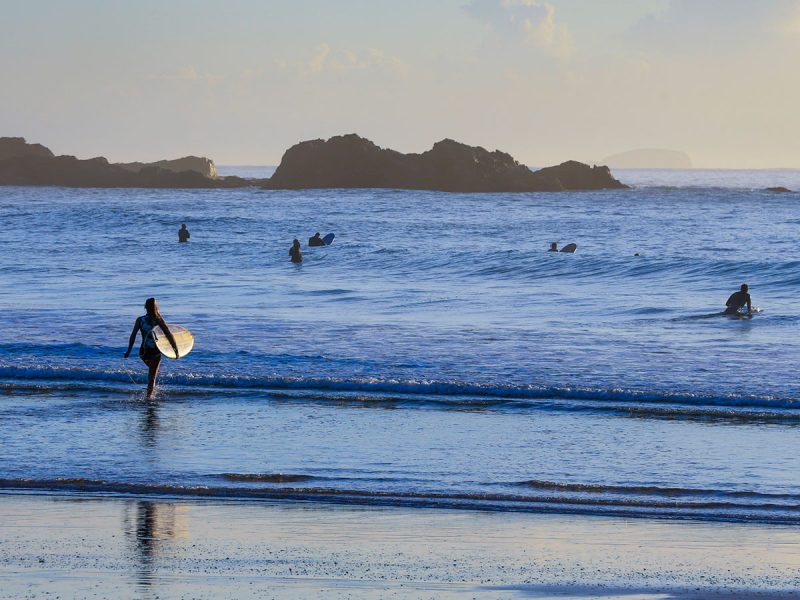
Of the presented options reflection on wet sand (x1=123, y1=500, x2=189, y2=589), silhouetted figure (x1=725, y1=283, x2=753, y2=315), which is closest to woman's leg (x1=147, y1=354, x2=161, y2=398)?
reflection on wet sand (x1=123, y1=500, x2=189, y2=589)

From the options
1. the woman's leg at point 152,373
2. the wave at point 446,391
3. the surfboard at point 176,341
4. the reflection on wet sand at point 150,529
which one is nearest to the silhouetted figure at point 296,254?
the wave at point 446,391

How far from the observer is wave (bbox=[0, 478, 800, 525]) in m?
10.0

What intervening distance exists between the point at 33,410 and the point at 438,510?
6.97 meters

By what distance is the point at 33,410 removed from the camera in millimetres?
14805

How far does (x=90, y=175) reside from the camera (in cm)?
16888

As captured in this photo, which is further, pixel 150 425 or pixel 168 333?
pixel 168 333

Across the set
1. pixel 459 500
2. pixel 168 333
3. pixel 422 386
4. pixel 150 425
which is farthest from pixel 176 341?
pixel 459 500

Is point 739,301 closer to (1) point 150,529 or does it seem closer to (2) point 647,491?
(2) point 647,491

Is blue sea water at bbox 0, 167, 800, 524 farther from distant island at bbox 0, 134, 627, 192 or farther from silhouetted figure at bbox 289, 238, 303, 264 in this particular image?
distant island at bbox 0, 134, 627, 192

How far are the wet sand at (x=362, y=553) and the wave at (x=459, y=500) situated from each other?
0.23 m

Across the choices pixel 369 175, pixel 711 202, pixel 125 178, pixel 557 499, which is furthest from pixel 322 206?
pixel 557 499

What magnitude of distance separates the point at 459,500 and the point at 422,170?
140 metres

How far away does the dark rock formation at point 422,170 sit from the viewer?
145 m

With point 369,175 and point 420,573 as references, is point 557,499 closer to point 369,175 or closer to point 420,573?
point 420,573
